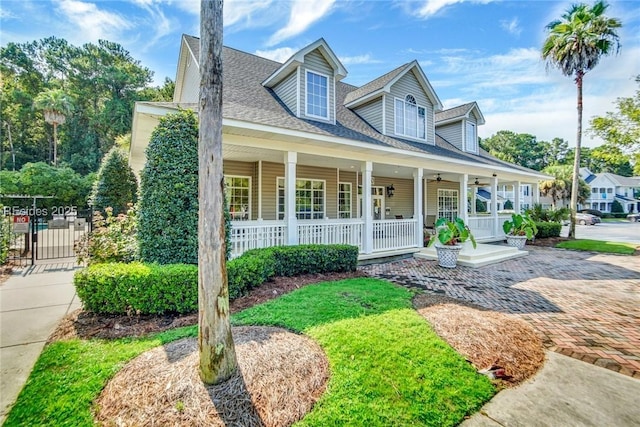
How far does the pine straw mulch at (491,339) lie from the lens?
3213mm

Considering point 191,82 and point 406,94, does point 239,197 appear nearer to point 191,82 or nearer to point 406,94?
point 191,82

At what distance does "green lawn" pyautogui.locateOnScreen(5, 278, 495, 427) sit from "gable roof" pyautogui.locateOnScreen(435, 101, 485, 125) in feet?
42.2

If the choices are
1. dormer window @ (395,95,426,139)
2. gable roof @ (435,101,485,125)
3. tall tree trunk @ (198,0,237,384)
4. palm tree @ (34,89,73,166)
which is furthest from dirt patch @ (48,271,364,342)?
palm tree @ (34,89,73,166)

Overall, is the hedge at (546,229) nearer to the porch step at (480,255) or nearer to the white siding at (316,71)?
the porch step at (480,255)

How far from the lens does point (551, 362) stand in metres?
3.39

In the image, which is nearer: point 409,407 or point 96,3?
point 409,407

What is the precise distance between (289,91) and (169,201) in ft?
18.9

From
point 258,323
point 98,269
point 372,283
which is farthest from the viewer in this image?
point 372,283

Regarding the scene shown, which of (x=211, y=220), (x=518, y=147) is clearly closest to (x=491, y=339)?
(x=211, y=220)

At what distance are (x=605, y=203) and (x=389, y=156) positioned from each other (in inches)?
2480

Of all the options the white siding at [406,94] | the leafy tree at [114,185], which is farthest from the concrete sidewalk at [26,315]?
the white siding at [406,94]

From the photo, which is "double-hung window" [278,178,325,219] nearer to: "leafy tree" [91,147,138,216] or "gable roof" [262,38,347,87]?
"gable roof" [262,38,347,87]

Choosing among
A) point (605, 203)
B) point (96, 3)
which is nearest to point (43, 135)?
point (96, 3)

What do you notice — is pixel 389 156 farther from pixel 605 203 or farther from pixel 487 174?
pixel 605 203
